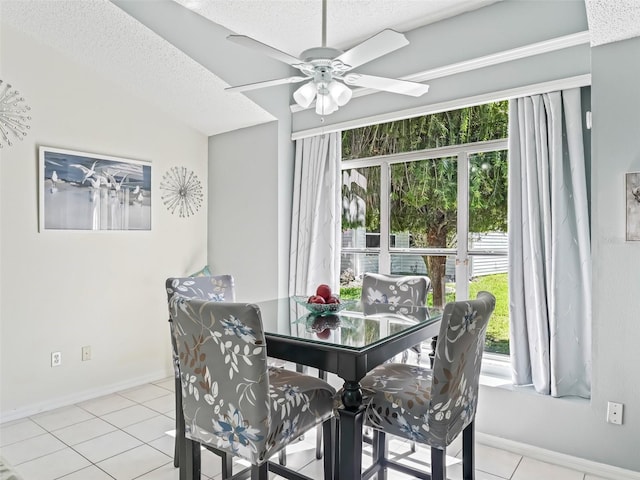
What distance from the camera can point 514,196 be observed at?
272 centimetres

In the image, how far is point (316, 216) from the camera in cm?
368

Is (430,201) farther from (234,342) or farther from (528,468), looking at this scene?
(234,342)

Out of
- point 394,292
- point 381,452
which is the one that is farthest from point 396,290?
point 381,452

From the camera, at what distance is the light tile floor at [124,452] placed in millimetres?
2305

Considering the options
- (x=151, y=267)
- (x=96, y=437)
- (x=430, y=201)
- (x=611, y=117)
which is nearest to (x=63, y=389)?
(x=96, y=437)

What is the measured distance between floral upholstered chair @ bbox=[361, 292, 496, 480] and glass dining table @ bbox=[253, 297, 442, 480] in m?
0.17

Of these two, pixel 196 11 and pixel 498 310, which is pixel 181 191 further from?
pixel 498 310

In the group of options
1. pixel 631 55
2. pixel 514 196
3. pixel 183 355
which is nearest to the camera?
pixel 183 355

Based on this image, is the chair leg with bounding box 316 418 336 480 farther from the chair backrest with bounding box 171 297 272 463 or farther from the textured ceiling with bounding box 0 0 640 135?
the textured ceiling with bounding box 0 0 640 135

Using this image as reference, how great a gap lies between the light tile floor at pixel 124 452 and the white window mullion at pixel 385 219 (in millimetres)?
1407

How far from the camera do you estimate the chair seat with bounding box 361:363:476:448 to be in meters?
1.66

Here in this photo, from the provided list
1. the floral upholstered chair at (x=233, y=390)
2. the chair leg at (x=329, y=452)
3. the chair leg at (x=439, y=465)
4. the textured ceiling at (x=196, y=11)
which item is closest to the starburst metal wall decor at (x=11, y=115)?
the textured ceiling at (x=196, y=11)

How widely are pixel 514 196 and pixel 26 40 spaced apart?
11.7ft

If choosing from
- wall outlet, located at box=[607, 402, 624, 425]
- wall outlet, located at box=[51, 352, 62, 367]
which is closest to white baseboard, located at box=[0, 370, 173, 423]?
wall outlet, located at box=[51, 352, 62, 367]
